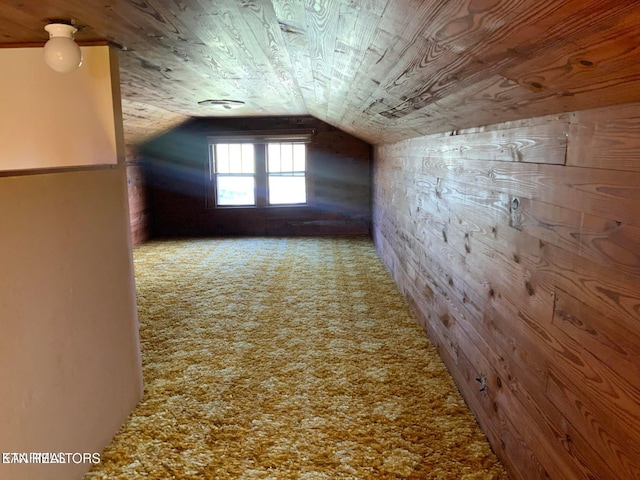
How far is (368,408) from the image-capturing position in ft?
6.66

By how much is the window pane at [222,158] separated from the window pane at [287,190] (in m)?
0.72

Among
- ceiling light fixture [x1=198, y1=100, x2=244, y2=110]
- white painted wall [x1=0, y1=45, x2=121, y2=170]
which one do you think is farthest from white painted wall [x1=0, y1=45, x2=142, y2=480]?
ceiling light fixture [x1=198, y1=100, x2=244, y2=110]

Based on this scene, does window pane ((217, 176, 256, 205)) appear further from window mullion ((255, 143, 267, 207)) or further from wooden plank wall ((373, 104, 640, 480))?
wooden plank wall ((373, 104, 640, 480))

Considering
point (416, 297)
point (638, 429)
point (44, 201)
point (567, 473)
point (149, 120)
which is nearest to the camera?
point (638, 429)

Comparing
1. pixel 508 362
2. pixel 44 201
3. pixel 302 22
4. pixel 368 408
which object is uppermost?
pixel 302 22

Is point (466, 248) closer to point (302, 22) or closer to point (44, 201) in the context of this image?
point (302, 22)

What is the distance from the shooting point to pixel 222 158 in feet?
21.5

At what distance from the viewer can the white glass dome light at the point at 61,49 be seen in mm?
1569

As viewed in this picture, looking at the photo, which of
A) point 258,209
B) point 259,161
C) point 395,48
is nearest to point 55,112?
point 395,48

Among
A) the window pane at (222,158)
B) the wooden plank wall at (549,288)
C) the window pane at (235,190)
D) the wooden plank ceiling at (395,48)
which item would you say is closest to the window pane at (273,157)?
the window pane at (235,190)

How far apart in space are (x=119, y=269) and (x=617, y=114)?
192 cm

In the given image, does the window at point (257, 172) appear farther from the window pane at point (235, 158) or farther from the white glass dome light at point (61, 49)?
the white glass dome light at point (61, 49)

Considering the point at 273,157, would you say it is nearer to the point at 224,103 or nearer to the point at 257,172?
the point at 257,172

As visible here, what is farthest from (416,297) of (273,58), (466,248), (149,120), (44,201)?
(149,120)
